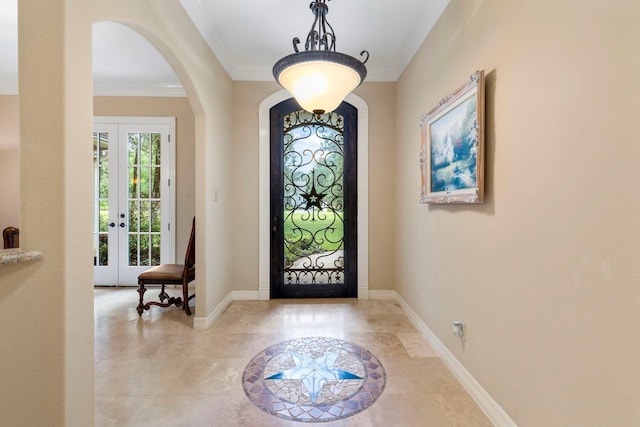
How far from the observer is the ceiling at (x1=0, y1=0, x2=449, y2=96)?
2.48 m

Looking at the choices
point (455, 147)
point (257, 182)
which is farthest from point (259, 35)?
point (455, 147)

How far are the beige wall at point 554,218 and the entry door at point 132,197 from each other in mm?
3771

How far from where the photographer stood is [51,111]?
125 centimetres

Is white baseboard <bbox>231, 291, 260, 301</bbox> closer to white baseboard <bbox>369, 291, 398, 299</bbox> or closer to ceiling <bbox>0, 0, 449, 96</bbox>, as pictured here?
white baseboard <bbox>369, 291, 398, 299</bbox>

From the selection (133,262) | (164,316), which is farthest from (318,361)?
(133,262)

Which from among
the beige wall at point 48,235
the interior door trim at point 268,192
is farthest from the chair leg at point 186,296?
the beige wall at point 48,235

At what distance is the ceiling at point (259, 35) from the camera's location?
Result: 2.48m

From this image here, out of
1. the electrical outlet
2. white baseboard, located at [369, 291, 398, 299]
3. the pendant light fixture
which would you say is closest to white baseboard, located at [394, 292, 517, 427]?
the electrical outlet

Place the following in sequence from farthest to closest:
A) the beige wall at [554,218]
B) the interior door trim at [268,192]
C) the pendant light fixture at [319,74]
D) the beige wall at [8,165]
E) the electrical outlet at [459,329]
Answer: the beige wall at [8,165] < the interior door trim at [268,192] < the electrical outlet at [459,329] < the pendant light fixture at [319,74] < the beige wall at [554,218]

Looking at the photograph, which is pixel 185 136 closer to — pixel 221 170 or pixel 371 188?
pixel 221 170

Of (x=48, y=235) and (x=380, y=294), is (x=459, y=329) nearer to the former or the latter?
(x=380, y=294)

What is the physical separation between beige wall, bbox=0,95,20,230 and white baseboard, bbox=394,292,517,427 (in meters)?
5.42

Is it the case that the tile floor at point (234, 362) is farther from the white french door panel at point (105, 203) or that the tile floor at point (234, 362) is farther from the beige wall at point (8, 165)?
the beige wall at point (8, 165)

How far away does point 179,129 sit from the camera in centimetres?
417
